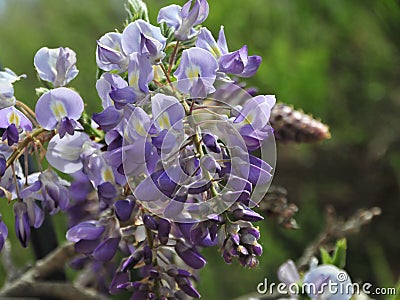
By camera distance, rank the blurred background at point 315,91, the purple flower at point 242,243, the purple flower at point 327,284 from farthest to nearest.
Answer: the blurred background at point 315,91 < the purple flower at point 327,284 < the purple flower at point 242,243

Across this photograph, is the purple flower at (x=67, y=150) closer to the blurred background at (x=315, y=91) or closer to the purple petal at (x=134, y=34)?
the purple petal at (x=134, y=34)

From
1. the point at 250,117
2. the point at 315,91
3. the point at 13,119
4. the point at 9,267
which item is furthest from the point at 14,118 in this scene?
the point at 315,91

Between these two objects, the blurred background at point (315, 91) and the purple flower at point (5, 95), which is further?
the blurred background at point (315, 91)

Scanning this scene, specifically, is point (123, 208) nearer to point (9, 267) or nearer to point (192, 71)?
point (192, 71)

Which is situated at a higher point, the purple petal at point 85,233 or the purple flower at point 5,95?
the purple flower at point 5,95

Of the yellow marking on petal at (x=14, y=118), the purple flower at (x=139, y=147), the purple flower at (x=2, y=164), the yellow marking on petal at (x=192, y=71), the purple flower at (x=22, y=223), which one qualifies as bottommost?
the purple flower at (x=22, y=223)

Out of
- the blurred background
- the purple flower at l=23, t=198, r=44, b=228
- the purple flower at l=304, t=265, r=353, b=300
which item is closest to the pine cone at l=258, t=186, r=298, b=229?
the purple flower at l=304, t=265, r=353, b=300

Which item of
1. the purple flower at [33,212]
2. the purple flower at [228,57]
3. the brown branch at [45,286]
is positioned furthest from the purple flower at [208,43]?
the brown branch at [45,286]

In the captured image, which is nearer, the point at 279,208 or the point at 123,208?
the point at 123,208
